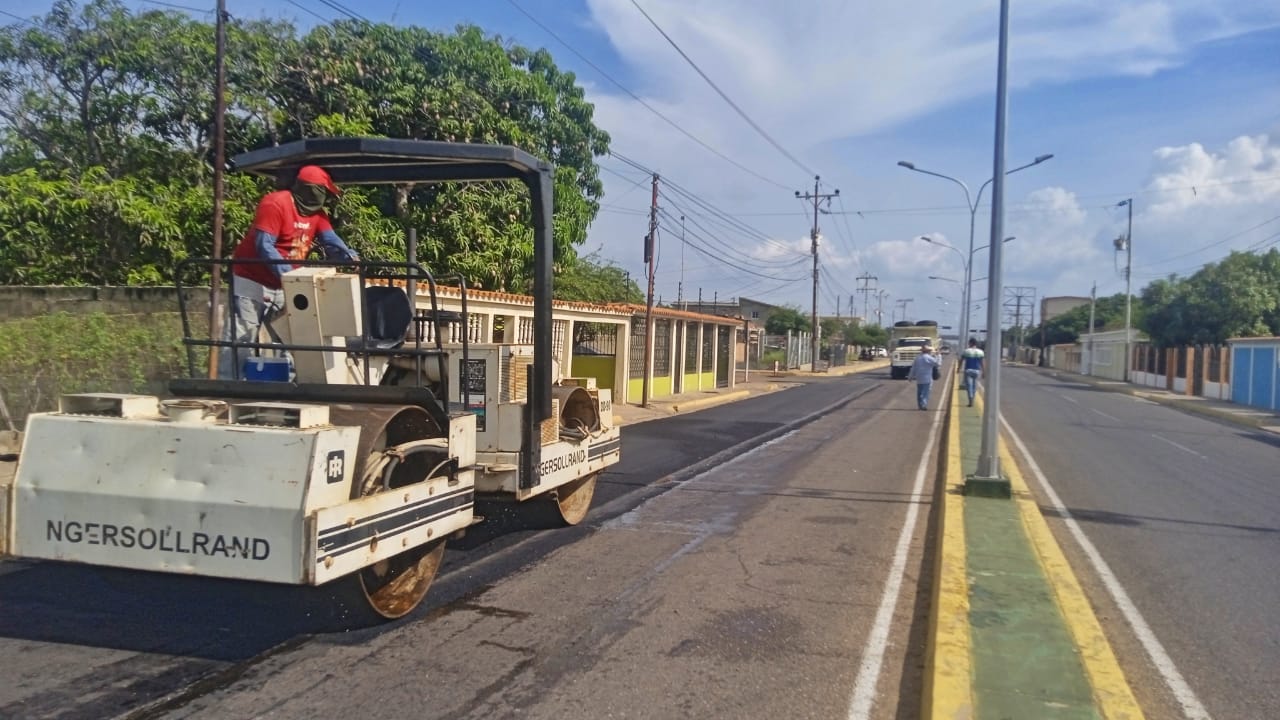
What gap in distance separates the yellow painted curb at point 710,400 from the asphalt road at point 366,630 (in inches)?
615

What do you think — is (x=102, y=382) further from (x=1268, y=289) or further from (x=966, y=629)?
(x=1268, y=289)

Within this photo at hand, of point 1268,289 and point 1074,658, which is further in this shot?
point 1268,289

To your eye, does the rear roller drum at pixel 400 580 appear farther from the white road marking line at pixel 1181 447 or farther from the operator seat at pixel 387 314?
the white road marking line at pixel 1181 447

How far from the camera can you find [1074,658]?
4.77 meters

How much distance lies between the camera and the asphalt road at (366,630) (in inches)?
167

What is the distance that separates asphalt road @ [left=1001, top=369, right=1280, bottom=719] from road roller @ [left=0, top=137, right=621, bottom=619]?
3.67 metres

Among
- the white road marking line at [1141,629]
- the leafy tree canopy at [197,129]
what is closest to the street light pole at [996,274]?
the white road marking line at [1141,629]

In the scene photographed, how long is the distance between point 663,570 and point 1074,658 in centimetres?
279

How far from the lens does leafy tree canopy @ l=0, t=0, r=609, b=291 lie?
47.1 ft

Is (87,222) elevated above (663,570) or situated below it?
above

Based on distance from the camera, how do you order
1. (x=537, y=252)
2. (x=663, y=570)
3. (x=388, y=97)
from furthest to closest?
(x=388, y=97) → (x=663, y=570) → (x=537, y=252)

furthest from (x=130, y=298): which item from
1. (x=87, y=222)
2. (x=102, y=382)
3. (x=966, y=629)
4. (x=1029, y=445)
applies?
(x=1029, y=445)

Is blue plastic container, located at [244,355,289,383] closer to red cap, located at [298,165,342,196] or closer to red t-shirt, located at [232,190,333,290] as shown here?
red t-shirt, located at [232,190,333,290]

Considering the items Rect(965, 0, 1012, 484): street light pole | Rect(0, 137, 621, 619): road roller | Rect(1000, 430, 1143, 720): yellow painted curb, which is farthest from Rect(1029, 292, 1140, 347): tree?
Rect(0, 137, 621, 619): road roller
